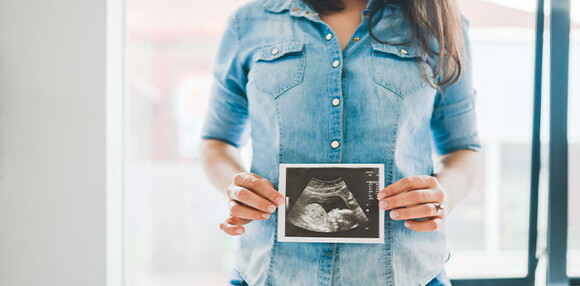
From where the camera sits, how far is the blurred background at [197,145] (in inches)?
60.4

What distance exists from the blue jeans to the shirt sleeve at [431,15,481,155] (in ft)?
0.98

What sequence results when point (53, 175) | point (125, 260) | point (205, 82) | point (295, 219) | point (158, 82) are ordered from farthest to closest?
point (158, 82)
point (205, 82)
point (125, 260)
point (53, 175)
point (295, 219)

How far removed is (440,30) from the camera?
0.88 metres

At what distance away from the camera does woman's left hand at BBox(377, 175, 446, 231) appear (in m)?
0.78

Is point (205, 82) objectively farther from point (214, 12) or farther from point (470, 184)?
point (470, 184)

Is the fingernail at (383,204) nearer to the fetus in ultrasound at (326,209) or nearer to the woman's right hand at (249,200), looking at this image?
the fetus in ultrasound at (326,209)

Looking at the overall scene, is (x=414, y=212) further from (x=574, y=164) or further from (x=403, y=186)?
(x=574, y=164)

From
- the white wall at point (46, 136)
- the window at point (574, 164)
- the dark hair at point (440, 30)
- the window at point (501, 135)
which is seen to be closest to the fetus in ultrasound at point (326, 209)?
the dark hair at point (440, 30)

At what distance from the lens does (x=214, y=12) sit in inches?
65.6

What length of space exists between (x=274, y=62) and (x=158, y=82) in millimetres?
1224

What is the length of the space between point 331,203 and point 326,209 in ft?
0.05

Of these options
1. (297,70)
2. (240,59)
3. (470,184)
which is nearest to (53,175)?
(240,59)

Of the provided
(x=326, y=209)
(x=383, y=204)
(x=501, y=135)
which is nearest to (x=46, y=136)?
(x=326, y=209)

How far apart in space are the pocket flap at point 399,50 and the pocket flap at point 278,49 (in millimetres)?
164
